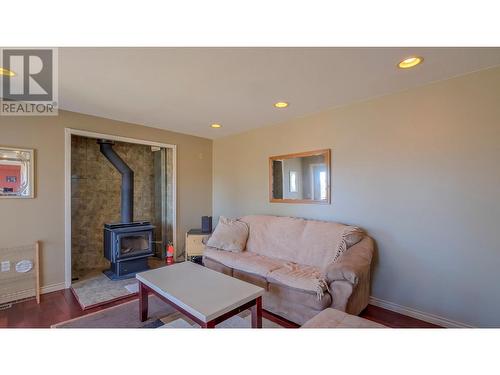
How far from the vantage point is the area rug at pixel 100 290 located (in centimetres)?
252

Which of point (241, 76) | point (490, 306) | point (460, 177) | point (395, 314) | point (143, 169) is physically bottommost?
point (395, 314)

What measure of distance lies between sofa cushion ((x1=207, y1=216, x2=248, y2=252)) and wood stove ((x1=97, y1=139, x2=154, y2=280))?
110 cm

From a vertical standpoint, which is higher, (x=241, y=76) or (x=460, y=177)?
(x=241, y=76)

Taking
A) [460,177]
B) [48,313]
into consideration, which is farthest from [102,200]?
[460,177]

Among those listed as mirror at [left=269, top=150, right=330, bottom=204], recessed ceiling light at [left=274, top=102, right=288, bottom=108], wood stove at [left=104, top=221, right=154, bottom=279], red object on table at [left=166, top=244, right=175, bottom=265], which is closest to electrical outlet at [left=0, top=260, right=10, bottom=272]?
wood stove at [left=104, top=221, right=154, bottom=279]

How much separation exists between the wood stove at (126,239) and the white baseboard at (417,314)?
10.2 ft

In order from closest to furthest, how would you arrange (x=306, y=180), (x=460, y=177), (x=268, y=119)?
(x=460, y=177)
(x=306, y=180)
(x=268, y=119)

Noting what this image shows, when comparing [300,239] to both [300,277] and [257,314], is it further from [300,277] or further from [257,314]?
[257,314]

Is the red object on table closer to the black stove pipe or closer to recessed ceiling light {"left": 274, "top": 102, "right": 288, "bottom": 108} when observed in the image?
the black stove pipe

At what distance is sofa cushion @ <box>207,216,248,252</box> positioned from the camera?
3.06 meters

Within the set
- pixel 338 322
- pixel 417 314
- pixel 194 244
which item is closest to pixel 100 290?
pixel 194 244
